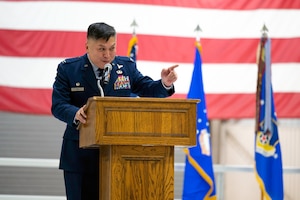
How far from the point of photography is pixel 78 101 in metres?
3.42

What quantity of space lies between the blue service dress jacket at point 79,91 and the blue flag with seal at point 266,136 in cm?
216

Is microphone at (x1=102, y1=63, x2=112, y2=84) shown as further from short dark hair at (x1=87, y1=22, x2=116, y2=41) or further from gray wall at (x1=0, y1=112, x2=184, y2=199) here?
gray wall at (x1=0, y1=112, x2=184, y2=199)

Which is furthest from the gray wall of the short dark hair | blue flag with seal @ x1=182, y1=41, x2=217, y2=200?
the short dark hair

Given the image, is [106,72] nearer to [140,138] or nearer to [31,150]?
[140,138]

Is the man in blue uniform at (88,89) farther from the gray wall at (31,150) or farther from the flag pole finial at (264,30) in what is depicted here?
the gray wall at (31,150)

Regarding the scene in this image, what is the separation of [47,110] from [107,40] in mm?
2647

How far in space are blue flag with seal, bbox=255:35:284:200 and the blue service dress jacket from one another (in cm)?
216

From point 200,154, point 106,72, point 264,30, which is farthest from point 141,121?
point 264,30

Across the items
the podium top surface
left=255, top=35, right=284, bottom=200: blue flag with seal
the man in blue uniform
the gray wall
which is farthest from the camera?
the gray wall

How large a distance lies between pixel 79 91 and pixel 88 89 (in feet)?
0.15

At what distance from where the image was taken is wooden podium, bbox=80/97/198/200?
2.90 m

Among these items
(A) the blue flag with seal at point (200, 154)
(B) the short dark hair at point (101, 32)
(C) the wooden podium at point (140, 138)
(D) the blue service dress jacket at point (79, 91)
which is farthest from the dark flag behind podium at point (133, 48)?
(C) the wooden podium at point (140, 138)

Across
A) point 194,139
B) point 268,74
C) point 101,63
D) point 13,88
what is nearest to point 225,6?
point 268,74

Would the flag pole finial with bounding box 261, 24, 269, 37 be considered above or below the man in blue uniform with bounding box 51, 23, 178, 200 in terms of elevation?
above
